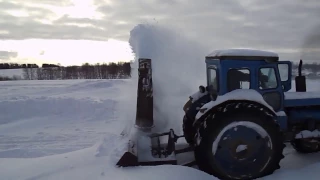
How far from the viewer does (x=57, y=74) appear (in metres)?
64.1

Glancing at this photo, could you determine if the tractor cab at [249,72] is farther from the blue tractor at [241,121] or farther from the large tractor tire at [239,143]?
the large tractor tire at [239,143]

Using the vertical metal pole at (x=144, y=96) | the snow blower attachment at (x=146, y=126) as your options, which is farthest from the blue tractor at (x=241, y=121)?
the vertical metal pole at (x=144, y=96)

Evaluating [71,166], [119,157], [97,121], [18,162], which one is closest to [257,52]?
[119,157]

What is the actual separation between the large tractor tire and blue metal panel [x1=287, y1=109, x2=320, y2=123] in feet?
3.16

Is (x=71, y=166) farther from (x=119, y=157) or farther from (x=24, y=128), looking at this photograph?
(x=24, y=128)

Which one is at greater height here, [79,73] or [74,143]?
[79,73]

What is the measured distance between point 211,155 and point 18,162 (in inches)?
148

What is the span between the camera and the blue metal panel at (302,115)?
19.0 feet

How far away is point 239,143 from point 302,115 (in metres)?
1.62

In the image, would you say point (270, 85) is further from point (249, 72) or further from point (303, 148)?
point (303, 148)

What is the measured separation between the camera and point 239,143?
16.5ft

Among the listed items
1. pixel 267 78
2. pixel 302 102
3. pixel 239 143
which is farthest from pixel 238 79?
pixel 302 102

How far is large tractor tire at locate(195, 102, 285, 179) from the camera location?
4.91 meters

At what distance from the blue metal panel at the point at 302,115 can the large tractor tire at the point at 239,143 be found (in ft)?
3.16
